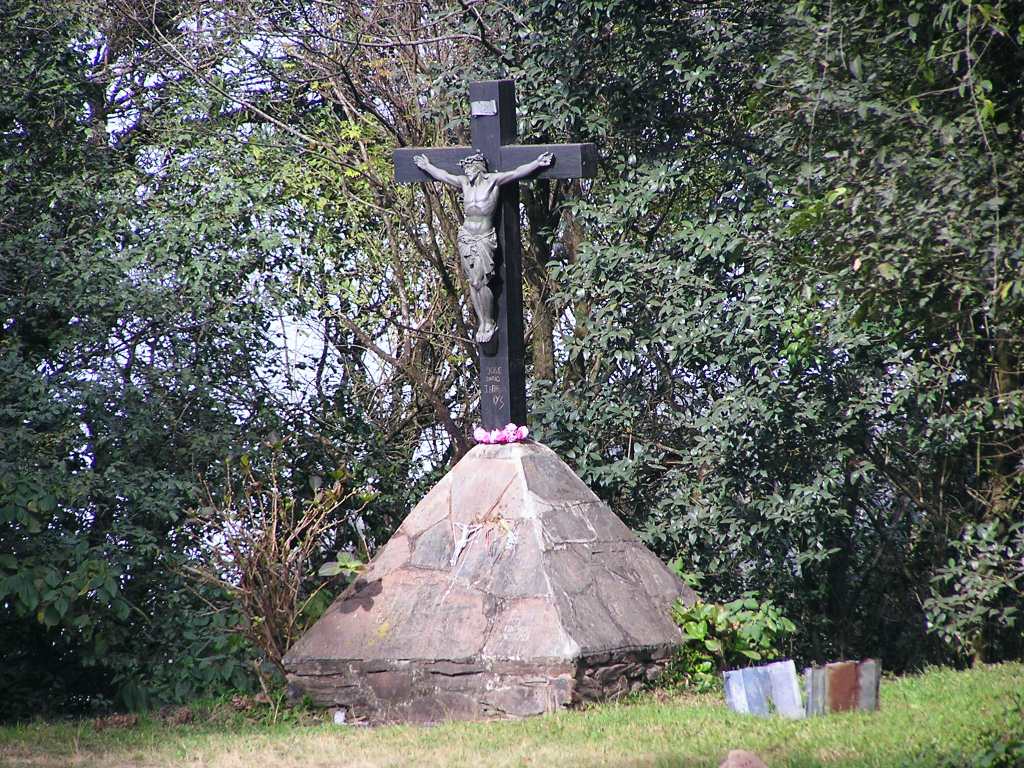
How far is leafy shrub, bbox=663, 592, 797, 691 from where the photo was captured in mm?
7287

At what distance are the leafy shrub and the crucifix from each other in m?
1.61

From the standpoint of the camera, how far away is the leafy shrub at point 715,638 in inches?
287

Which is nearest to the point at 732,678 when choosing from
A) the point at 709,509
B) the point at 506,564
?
the point at 506,564

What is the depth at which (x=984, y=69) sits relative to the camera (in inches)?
223

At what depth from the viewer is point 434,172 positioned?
7.98 m

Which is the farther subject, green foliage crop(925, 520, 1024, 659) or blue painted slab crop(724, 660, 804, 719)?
green foliage crop(925, 520, 1024, 659)

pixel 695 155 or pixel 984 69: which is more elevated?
pixel 695 155

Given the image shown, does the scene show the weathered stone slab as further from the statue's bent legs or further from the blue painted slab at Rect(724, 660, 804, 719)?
the statue's bent legs

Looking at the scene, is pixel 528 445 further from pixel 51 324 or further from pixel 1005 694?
pixel 51 324

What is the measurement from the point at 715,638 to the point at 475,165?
124 inches

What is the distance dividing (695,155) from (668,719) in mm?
4769

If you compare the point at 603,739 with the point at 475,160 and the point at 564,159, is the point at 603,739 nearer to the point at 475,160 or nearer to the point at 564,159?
the point at 564,159

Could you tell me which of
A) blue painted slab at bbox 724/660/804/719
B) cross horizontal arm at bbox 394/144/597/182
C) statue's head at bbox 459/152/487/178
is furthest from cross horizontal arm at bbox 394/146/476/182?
blue painted slab at bbox 724/660/804/719

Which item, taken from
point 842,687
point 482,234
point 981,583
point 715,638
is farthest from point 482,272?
point 981,583
